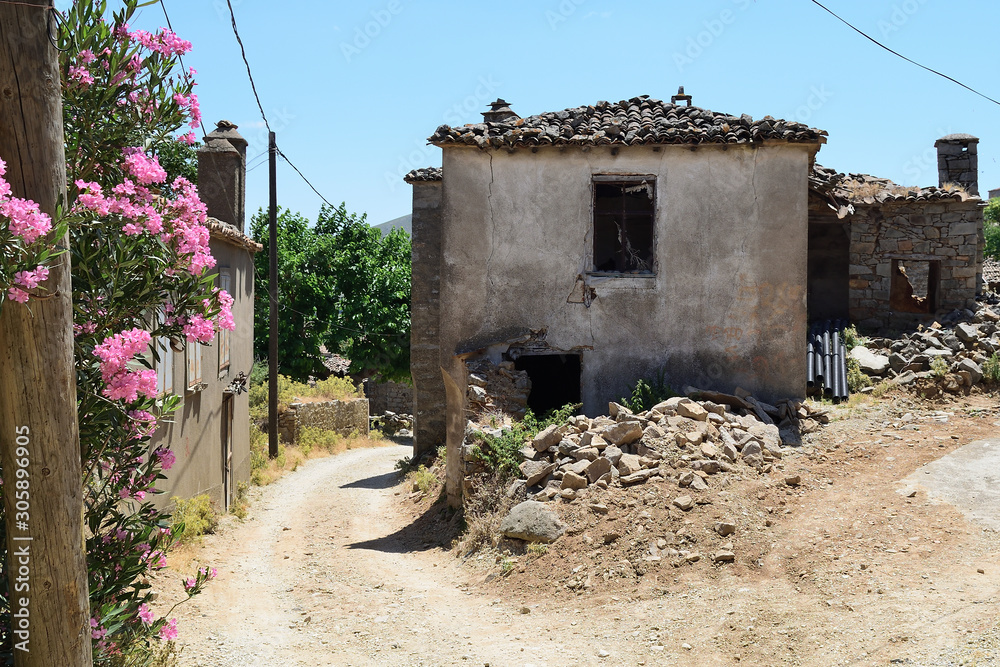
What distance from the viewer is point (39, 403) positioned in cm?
418

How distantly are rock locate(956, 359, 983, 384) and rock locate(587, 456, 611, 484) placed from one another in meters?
7.15

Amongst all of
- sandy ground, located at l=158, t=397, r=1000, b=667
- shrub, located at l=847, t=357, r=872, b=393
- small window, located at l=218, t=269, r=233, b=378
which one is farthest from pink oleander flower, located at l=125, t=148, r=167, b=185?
shrub, located at l=847, t=357, r=872, b=393

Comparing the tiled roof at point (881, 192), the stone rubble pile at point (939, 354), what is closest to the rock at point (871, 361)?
the stone rubble pile at point (939, 354)

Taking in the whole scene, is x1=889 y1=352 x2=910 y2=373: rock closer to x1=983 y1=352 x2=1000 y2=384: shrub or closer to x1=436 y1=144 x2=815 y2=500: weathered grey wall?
x1=983 y1=352 x2=1000 y2=384: shrub

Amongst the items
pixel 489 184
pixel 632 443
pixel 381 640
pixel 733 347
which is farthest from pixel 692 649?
pixel 489 184

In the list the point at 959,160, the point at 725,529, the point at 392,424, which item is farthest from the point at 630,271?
the point at 392,424

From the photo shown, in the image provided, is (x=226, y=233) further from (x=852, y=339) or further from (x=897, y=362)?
(x=897, y=362)

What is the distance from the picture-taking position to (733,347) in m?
12.5

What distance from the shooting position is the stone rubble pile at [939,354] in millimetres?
13281

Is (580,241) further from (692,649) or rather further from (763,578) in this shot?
(692,649)

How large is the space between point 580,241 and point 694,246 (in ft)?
5.67

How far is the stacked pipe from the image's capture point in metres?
13.5

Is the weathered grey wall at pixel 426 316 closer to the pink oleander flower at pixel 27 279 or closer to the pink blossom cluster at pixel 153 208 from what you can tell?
the pink blossom cluster at pixel 153 208

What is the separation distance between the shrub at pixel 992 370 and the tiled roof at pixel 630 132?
4.76 meters
